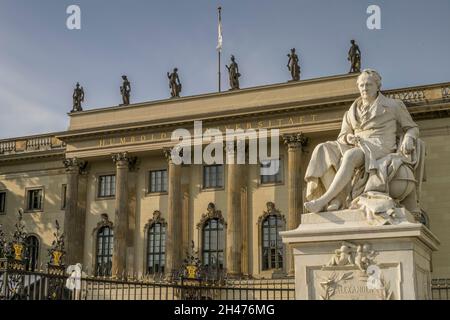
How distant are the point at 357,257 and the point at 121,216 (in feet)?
116

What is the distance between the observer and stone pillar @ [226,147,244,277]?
Answer: 40.7 metres

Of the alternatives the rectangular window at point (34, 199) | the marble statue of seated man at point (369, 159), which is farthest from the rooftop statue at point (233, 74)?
the marble statue of seated man at point (369, 159)

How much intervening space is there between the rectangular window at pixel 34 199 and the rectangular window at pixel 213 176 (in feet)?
40.7

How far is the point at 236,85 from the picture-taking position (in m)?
44.3

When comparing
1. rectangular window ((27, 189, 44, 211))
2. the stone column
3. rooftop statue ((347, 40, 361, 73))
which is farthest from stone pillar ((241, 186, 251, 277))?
rectangular window ((27, 189, 44, 211))

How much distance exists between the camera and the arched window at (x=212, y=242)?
43.0 metres

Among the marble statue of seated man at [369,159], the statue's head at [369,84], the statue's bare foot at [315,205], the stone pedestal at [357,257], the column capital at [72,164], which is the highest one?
the column capital at [72,164]

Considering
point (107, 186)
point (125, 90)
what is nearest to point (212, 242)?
point (107, 186)

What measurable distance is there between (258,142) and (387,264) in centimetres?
3322

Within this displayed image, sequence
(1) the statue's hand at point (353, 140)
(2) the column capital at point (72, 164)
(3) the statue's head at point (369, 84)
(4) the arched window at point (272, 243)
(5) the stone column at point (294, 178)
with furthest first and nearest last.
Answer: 1. (2) the column capital at point (72, 164)
2. (4) the arched window at point (272, 243)
3. (5) the stone column at point (294, 178)
4. (3) the statue's head at point (369, 84)
5. (1) the statue's hand at point (353, 140)

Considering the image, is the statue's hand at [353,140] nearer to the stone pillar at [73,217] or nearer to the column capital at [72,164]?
the stone pillar at [73,217]

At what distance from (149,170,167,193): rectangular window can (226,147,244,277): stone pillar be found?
4.83 m

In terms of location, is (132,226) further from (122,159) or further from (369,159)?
(369,159)
